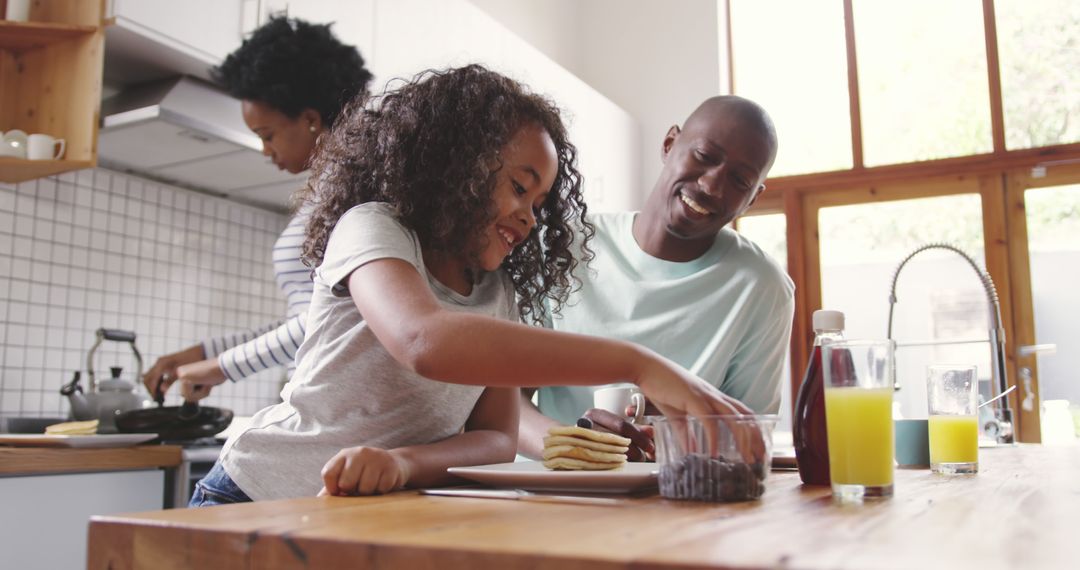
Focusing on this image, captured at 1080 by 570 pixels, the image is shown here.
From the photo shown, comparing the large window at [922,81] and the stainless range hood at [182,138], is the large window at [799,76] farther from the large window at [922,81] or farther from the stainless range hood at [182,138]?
the stainless range hood at [182,138]

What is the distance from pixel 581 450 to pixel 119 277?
2.02 metres

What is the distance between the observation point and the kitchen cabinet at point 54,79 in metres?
2.06

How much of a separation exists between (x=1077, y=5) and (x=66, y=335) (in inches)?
159

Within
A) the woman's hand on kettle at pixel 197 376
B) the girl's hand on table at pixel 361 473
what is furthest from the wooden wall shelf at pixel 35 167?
the girl's hand on table at pixel 361 473

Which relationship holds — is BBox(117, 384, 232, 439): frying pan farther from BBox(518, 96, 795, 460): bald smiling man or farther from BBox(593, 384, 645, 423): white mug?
BBox(593, 384, 645, 423): white mug

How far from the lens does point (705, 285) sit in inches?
70.7

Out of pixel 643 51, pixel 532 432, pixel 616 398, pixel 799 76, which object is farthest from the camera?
pixel 643 51

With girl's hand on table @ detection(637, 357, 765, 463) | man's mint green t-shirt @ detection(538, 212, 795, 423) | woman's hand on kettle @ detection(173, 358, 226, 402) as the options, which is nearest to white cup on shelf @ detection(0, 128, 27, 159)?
woman's hand on kettle @ detection(173, 358, 226, 402)

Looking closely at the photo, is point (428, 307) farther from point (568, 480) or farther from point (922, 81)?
point (922, 81)

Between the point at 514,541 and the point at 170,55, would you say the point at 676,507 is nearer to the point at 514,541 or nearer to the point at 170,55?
the point at 514,541

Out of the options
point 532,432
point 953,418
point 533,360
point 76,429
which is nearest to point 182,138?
point 76,429

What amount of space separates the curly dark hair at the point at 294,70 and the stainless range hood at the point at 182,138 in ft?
0.27

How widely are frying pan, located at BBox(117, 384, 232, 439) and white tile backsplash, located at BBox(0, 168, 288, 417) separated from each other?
0.41m

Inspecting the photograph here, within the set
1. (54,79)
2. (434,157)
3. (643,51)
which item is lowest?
(434,157)
